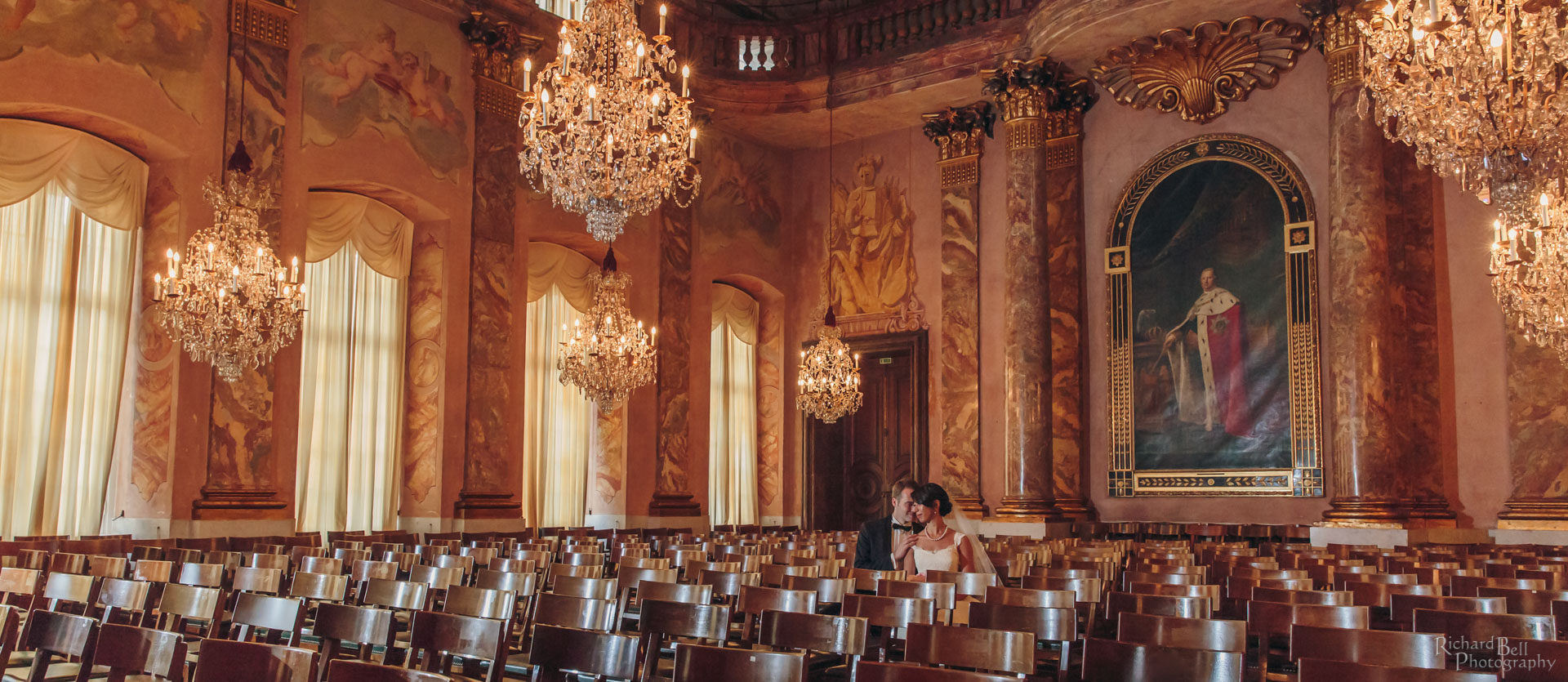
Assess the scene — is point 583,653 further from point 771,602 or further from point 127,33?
point 127,33

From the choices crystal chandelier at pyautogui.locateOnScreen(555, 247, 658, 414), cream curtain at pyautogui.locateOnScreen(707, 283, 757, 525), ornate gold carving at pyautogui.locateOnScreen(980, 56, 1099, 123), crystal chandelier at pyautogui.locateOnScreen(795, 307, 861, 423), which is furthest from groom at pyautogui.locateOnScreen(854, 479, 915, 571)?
cream curtain at pyautogui.locateOnScreen(707, 283, 757, 525)

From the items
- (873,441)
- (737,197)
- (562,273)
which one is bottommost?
(873,441)

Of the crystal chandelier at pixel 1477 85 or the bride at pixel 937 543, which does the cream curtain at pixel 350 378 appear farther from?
the crystal chandelier at pixel 1477 85

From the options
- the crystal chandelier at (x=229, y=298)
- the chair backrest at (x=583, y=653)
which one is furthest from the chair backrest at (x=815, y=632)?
the crystal chandelier at (x=229, y=298)

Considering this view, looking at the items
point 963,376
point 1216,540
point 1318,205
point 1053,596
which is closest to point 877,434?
point 963,376

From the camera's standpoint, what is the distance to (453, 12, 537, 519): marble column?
44.4ft

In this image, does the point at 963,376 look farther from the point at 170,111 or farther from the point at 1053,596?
the point at 1053,596

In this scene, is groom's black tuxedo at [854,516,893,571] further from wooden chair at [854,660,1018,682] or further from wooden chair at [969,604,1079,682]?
wooden chair at [854,660,1018,682]

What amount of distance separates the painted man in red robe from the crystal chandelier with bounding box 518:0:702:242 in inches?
316

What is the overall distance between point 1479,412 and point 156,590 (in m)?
12.5

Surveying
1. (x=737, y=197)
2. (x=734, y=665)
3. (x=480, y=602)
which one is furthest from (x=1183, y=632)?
(x=737, y=197)

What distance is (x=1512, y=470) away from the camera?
12.3m

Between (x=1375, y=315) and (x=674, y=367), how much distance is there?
332 inches

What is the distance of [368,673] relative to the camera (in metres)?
3.29
